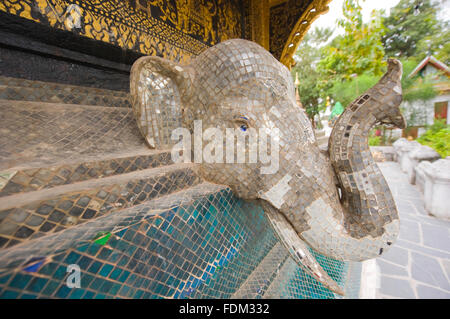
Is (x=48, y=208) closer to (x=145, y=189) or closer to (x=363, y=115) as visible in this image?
(x=145, y=189)

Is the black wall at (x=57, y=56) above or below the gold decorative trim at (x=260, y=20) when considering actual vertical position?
below

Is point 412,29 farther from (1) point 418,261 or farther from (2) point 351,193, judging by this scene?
(2) point 351,193

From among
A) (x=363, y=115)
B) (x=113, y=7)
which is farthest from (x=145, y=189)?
(x=113, y=7)

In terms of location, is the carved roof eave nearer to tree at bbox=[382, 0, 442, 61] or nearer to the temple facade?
the temple facade

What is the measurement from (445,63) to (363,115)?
1745 cm

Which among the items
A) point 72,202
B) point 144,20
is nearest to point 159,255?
point 72,202

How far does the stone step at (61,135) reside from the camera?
0.73m

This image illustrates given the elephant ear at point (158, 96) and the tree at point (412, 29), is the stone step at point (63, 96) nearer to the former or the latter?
the elephant ear at point (158, 96)

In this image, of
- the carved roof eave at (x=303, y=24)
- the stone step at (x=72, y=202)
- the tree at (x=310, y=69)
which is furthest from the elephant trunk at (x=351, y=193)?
the tree at (x=310, y=69)

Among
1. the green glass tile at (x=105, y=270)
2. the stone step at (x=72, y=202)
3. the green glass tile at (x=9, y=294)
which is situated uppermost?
the stone step at (x=72, y=202)

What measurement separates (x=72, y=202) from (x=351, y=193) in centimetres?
112

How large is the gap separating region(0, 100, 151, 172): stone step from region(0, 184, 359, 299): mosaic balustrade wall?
13.1 inches

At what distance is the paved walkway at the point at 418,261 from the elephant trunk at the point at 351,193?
4.79 feet

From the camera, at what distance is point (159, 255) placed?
2.17 feet
